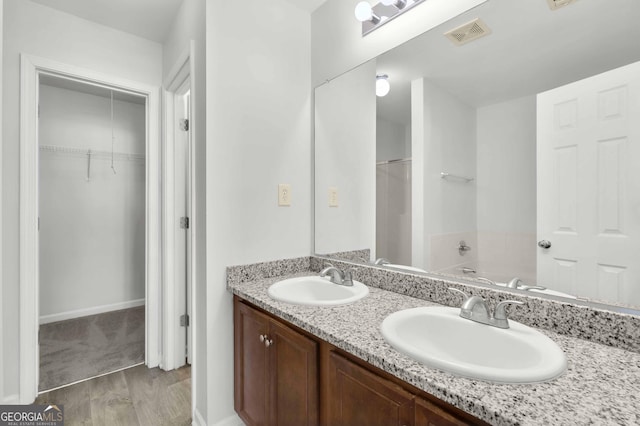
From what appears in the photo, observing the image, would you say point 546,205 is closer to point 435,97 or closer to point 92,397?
point 435,97

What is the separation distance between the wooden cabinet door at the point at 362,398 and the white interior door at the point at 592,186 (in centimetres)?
66

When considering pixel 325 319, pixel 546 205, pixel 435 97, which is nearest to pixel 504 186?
pixel 546 205

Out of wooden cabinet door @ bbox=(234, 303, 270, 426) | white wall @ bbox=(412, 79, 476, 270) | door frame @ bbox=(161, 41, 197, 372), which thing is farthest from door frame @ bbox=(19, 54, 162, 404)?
white wall @ bbox=(412, 79, 476, 270)

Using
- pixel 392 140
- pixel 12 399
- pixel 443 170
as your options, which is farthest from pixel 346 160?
pixel 12 399

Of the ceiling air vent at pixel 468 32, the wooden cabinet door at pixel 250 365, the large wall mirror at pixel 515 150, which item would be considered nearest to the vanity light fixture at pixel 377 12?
the large wall mirror at pixel 515 150

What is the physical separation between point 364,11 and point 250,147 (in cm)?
88

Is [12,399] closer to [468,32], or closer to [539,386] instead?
[539,386]

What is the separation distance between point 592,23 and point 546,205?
0.56 m

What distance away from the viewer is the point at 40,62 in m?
1.83

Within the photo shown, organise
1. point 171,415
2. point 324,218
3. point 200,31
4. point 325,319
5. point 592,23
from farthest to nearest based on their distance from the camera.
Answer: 1. point 324,218
2. point 171,415
3. point 200,31
4. point 325,319
5. point 592,23

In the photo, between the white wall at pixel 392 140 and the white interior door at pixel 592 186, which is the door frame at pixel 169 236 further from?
the white interior door at pixel 592 186

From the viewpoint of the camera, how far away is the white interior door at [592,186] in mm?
850

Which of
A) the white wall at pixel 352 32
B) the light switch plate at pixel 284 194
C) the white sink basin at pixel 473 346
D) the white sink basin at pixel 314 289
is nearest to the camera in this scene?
the white sink basin at pixel 473 346

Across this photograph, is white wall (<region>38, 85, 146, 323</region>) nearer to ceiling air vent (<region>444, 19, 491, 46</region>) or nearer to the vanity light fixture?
the vanity light fixture
